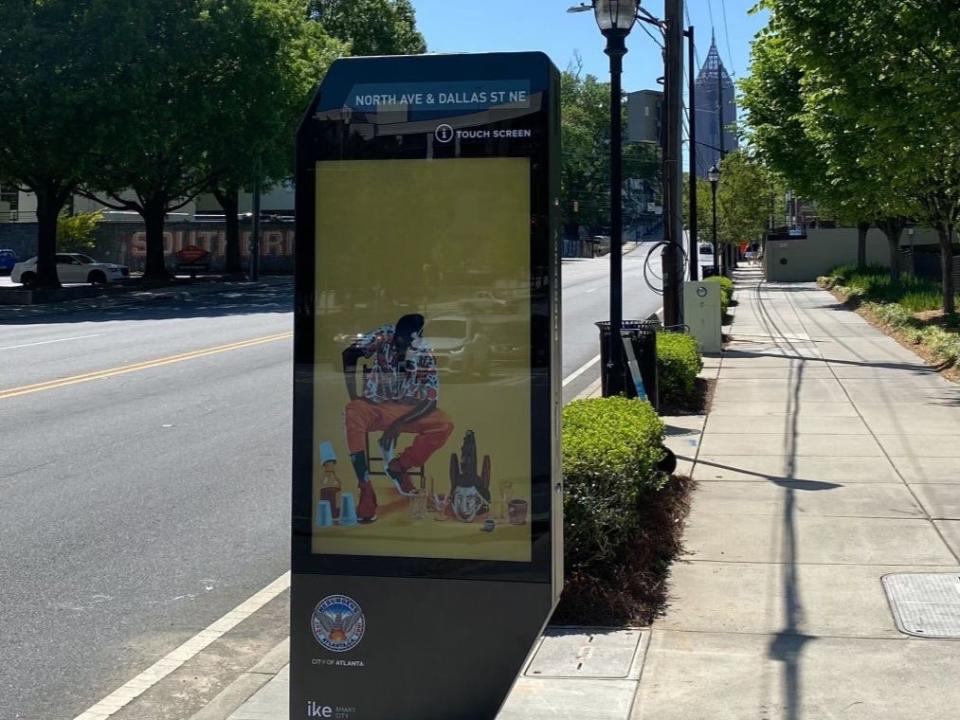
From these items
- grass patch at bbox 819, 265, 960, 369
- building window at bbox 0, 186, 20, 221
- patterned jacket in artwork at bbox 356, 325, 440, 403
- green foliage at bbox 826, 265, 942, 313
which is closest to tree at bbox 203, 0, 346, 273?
green foliage at bbox 826, 265, 942, 313

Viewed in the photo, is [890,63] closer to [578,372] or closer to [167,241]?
[578,372]

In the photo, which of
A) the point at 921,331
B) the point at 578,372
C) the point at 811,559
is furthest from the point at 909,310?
the point at 811,559

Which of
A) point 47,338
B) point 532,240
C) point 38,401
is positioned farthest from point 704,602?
point 47,338

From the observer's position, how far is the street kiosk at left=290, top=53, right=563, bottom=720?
13.4ft

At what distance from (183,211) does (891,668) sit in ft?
254

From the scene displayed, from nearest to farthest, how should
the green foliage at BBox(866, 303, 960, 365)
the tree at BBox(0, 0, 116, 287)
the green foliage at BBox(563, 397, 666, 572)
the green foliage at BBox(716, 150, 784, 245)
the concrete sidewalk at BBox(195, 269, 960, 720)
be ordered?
the concrete sidewalk at BBox(195, 269, 960, 720) → the green foliage at BBox(563, 397, 666, 572) → the green foliage at BBox(866, 303, 960, 365) → the tree at BBox(0, 0, 116, 287) → the green foliage at BBox(716, 150, 784, 245)

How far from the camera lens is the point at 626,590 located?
6031 mm

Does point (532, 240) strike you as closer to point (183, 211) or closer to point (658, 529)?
point (658, 529)

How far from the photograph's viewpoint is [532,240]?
160 inches

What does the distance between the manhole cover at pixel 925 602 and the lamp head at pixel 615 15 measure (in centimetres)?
474

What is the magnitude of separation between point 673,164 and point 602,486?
1079 centimetres

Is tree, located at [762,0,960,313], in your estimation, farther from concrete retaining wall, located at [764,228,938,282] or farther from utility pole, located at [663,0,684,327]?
concrete retaining wall, located at [764,228,938,282]

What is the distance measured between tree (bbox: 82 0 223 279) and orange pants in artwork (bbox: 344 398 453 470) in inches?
1229

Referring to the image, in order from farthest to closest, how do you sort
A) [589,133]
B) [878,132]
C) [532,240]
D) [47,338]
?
1. [589,133]
2. [47,338]
3. [878,132]
4. [532,240]
